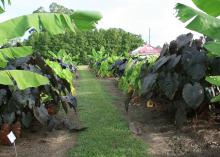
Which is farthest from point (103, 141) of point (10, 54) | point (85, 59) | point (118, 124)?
point (85, 59)

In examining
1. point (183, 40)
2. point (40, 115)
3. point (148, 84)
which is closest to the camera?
point (40, 115)

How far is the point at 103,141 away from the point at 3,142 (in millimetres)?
1490

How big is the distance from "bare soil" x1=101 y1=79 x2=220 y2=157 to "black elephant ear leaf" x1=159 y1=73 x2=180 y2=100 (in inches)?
23.9

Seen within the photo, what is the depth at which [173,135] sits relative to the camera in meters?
7.34

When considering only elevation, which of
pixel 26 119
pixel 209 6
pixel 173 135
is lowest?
pixel 173 135

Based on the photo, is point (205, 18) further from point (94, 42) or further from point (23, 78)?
point (94, 42)

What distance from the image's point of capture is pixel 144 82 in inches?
311

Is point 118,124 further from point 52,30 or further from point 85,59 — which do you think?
point 85,59

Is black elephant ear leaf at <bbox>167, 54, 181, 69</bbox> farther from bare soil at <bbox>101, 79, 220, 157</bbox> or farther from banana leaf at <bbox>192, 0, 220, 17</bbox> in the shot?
banana leaf at <bbox>192, 0, 220, 17</bbox>

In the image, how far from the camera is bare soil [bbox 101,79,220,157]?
6398 millimetres

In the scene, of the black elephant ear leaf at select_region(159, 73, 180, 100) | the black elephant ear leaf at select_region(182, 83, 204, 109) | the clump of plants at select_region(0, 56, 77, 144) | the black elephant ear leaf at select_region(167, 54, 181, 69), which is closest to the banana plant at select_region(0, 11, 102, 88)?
the clump of plants at select_region(0, 56, 77, 144)

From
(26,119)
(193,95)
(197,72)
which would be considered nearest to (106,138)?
(26,119)

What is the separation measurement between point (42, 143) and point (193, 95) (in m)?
2.40

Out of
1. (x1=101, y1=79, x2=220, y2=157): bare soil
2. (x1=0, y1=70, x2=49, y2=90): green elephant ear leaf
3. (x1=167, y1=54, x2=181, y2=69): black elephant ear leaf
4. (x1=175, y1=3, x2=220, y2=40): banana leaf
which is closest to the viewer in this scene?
(x1=175, y1=3, x2=220, y2=40): banana leaf
